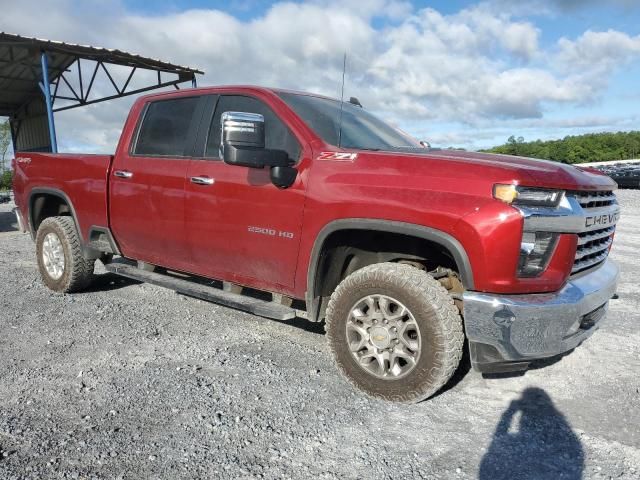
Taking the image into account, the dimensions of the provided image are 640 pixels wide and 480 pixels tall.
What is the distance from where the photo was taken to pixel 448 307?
302 cm

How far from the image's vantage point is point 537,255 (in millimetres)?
2830

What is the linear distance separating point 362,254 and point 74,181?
3.07 m

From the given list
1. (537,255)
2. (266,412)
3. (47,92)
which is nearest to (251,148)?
(266,412)

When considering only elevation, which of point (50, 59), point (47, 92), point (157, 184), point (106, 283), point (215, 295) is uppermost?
point (50, 59)

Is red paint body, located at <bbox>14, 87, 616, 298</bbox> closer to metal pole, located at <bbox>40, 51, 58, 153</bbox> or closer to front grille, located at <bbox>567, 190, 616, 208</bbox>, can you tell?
front grille, located at <bbox>567, 190, 616, 208</bbox>

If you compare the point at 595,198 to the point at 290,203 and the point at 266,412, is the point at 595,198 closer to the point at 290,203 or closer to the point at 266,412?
the point at 290,203

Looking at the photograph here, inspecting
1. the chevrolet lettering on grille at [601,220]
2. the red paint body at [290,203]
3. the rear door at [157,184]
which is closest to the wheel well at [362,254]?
the red paint body at [290,203]

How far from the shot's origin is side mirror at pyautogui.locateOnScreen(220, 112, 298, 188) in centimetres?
317

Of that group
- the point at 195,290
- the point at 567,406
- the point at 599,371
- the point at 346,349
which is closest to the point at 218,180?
the point at 195,290

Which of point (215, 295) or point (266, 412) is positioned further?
point (215, 295)

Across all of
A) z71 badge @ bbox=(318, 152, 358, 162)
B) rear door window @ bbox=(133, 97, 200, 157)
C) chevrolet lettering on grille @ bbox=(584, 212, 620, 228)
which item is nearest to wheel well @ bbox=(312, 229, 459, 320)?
z71 badge @ bbox=(318, 152, 358, 162)

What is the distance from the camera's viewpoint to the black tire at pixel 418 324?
3000 mm

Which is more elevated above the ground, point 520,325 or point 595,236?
point 595,236

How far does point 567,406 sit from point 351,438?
1397 mm
